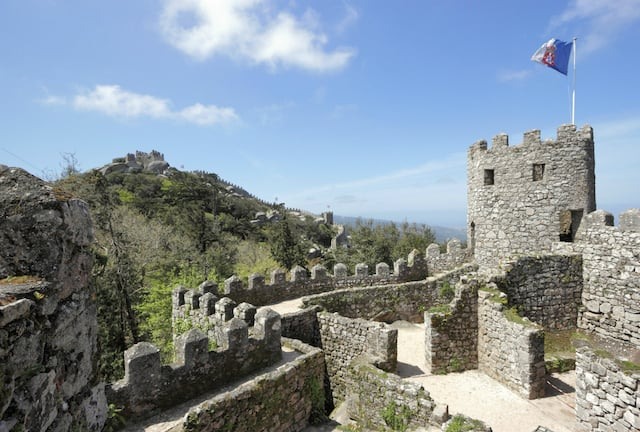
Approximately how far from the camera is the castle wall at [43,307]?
1625mm

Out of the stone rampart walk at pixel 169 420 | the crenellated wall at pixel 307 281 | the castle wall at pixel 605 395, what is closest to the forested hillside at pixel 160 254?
the stone rampart walk at pixel 169 420

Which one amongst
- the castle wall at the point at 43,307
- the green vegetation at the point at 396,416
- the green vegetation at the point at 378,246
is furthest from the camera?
the green vegetation at the point at 378,246

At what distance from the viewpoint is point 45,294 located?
5.92 ft

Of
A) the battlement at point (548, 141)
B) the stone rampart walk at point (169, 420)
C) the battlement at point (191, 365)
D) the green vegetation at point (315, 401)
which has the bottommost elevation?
the green vegetation at point (315, 401)

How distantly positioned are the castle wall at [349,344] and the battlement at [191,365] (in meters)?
2.13

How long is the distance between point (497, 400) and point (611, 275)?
13.5 feet

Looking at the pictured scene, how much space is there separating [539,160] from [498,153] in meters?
1.17

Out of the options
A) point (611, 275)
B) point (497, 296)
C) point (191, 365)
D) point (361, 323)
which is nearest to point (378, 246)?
point (361, 323)

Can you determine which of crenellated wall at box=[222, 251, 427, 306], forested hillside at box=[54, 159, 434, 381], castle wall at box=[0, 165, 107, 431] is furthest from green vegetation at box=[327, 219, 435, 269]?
castle wall at box=[0, 165, 107, 431]

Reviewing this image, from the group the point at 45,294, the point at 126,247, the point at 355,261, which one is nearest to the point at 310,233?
the point at 355,261

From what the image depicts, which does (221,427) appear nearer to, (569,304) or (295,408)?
(295,408)

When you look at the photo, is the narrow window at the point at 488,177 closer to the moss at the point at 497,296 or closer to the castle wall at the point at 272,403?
the moss at the point at 497,296

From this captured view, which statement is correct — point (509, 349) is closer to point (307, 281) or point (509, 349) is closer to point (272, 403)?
point (272, 403)

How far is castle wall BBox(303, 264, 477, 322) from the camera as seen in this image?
12070 mm
